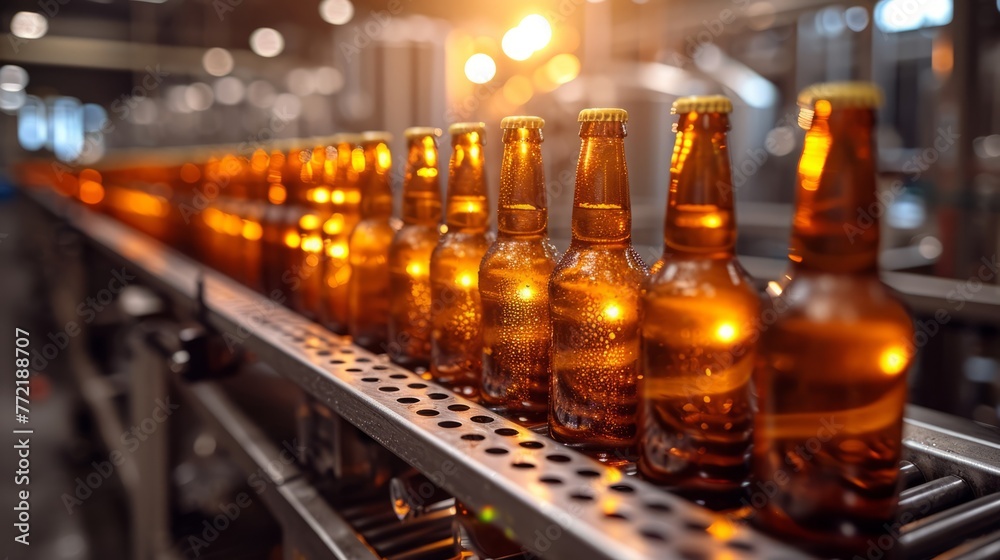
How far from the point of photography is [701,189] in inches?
24.8

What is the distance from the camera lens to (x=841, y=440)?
1.78 feet

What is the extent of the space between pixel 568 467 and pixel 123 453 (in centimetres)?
256

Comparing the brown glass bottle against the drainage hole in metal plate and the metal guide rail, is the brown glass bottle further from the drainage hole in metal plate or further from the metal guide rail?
the drainage hole in metal plate

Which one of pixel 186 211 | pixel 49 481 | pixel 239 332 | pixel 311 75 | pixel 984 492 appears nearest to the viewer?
pixel 984 492

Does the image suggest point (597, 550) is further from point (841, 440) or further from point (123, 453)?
Answer: point (123, 453)

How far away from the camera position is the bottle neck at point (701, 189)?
2.04 ft

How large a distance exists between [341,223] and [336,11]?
9.89 feet

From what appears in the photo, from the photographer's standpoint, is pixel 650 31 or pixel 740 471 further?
pixel 650 31

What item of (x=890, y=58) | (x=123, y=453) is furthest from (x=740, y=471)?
(x=890, y=58)

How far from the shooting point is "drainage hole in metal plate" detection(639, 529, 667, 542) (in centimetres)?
53

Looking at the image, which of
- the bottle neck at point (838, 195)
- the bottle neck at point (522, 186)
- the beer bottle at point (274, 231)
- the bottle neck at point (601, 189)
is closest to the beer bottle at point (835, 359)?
the bottle neck at point (838, 195)

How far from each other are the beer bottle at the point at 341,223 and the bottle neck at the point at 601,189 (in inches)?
23.5

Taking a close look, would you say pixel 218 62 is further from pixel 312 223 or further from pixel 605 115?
pixel 605 115

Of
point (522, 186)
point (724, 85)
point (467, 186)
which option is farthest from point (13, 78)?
point (522, 186)
